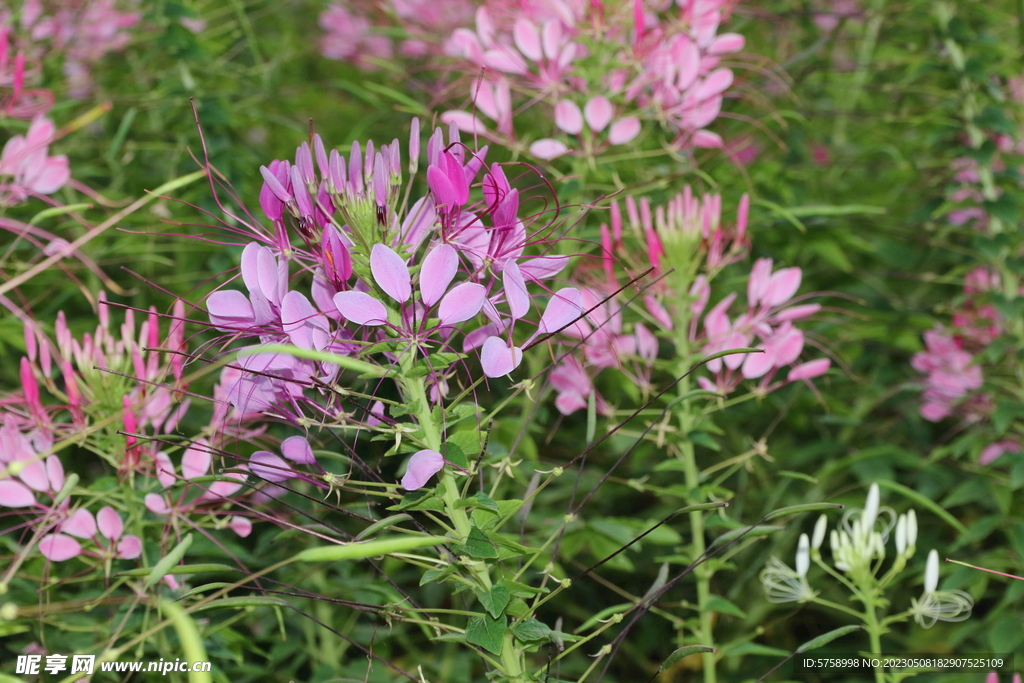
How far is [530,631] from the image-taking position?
0.61 m

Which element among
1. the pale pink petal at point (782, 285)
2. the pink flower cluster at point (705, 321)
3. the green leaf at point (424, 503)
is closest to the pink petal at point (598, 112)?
the pink flower cluster at point (705, 321)

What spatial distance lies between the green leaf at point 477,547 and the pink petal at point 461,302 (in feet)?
0.52

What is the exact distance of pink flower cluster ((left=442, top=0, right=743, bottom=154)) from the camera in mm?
998

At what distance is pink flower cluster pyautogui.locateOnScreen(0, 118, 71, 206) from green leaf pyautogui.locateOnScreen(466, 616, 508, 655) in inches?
32.6

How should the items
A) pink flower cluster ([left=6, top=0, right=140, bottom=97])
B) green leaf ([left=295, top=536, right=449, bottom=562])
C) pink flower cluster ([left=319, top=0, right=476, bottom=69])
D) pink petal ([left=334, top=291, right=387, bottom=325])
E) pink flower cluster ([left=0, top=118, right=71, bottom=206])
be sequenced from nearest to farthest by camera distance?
green leaf ([left=295, top=536, right=449, bottom=562]), pink petal ([left=334, top=291, right=387, bottom=325]), pink flower cluster ([left=0, top=118, right=71, bottom=206]), pink flower cluster ([left=6, top=0, right=140, bottom=97]), pink flower cluster ([left=319, top=0, right=476, bottom=69])

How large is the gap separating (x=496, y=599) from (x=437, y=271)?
248mm

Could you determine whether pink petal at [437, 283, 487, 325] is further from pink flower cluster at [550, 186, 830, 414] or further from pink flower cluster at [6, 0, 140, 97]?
pink flower cluster at [6, 0, 140, 97]

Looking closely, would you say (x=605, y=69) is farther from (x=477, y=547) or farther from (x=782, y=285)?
(x=477, y=547)

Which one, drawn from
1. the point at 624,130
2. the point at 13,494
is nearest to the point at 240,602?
the point at 13,494

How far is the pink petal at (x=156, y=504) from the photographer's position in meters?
0.81

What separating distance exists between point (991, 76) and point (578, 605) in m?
1.03

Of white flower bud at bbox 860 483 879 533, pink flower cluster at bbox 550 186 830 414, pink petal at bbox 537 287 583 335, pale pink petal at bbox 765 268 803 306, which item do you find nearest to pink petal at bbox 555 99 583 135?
pink flower cluster at bbox 550 186 830 414

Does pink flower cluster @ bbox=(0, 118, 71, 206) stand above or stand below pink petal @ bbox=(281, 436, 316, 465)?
above

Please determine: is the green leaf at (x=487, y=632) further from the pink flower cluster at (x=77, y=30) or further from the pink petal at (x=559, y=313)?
the pink flower cluster at (x=77, y=30)
